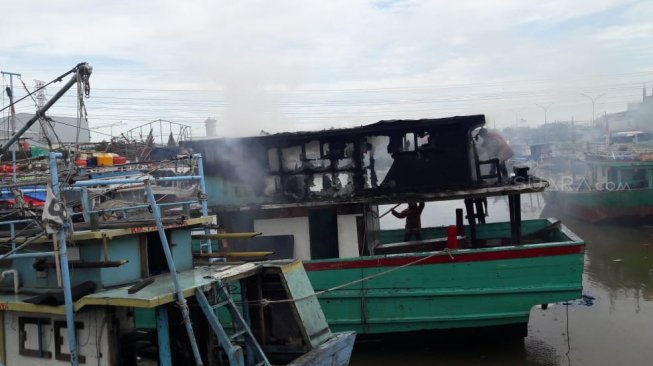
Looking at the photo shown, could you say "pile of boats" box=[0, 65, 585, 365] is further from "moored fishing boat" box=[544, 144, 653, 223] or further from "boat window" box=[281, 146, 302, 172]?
"moored fishing boat" box=[544, 144, 653, 223]

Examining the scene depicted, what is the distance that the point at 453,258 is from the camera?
31.7 feet

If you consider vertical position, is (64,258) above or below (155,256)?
above

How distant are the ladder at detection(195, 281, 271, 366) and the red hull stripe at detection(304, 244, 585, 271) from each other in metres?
3.74

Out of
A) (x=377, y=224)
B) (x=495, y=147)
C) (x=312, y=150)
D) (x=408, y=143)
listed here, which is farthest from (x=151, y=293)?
(x=495, y=147)

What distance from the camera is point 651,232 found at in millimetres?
22797

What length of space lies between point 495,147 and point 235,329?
676 centimetres

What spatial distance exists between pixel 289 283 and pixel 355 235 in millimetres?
4349

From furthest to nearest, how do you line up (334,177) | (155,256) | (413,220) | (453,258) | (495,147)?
(413,220) < (334,177) < (495,147) < (453,258) < (155,256)

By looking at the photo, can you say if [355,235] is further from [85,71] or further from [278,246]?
[85,71]

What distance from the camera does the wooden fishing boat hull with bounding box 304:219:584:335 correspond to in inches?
373

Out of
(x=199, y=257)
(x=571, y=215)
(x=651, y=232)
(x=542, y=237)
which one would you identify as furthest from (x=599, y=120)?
(x=199, y=257)

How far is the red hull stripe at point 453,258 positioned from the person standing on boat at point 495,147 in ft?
5.97

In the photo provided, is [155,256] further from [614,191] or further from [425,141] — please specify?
[614,191]

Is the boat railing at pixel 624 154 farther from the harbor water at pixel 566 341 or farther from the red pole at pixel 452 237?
the red pole at pixel 452 237
